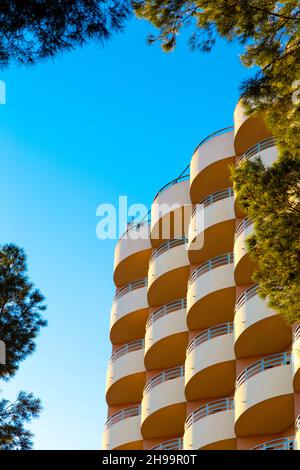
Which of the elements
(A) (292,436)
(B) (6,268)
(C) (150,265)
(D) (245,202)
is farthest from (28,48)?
(C) (150,265)

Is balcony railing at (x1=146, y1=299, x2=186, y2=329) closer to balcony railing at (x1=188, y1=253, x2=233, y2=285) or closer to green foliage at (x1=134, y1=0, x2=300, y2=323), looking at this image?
balcony railing at (x1=188, y1=253, x2=233, y2=285)

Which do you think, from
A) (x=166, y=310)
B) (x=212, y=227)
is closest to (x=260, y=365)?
(x=212, y=227)

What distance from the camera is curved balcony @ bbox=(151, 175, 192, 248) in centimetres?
3516

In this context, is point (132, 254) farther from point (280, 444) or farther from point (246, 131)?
point (280, 444)

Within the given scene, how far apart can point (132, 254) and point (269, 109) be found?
21548 millimetres

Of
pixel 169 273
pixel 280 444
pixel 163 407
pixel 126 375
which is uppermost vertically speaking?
pixel 169 273

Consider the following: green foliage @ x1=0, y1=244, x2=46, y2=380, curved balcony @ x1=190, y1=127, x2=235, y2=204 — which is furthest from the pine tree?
curved balcony @ x1=190, y1=127, x2=235, y2=204

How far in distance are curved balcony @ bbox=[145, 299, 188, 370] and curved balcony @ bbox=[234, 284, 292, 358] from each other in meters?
4.72

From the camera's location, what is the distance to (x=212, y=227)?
30969mm

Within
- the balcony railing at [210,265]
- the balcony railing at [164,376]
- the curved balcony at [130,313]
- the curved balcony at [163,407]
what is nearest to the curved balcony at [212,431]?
the curved balcony at [163,407]

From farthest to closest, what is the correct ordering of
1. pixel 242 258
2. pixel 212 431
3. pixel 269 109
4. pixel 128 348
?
pixel 128 348 → pixel 242 258 → pixel 212 431 → pixel 269 109

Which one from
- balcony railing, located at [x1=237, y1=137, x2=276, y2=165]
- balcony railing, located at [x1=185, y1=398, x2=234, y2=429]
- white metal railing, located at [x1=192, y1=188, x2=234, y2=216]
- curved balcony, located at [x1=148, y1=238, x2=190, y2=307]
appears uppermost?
balcony railing, located at [x1=237, y1=137, x2=276, y2=165]

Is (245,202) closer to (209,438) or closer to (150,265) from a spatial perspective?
(209,438)

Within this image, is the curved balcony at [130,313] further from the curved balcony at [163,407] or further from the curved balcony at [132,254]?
the curved balcony at [163,407]
